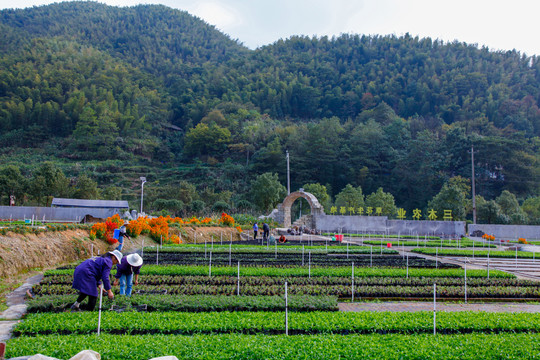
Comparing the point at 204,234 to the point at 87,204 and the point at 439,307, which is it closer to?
the point at 87,204

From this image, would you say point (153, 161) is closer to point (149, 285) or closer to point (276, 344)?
point (149, 285)

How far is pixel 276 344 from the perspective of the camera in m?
6.37

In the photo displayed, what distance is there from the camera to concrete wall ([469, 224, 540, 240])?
125ft

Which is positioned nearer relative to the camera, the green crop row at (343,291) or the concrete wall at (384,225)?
the green crop row at (343,291)

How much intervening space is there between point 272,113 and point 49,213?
267 ft

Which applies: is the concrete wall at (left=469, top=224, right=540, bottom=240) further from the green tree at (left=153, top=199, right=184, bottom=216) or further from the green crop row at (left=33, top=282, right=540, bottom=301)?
the green tree at (left=153, top=199, right=184, bottom=216)

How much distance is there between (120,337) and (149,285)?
4698mm

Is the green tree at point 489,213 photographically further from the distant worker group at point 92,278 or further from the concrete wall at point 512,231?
the distant worker group at point 92,278

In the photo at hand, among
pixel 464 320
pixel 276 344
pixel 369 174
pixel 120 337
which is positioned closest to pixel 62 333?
pixel 120 337

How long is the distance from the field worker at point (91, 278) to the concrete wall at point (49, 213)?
29.1 meters

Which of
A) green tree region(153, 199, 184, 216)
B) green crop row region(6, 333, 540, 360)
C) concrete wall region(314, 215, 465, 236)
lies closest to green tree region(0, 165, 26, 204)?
green tree region(153, 199, 184, 216)

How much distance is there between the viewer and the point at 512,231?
126 feet

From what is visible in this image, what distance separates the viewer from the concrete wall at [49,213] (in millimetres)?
34750

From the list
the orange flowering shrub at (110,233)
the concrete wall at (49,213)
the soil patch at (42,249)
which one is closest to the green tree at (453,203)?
the concrete wall at (49,213)
